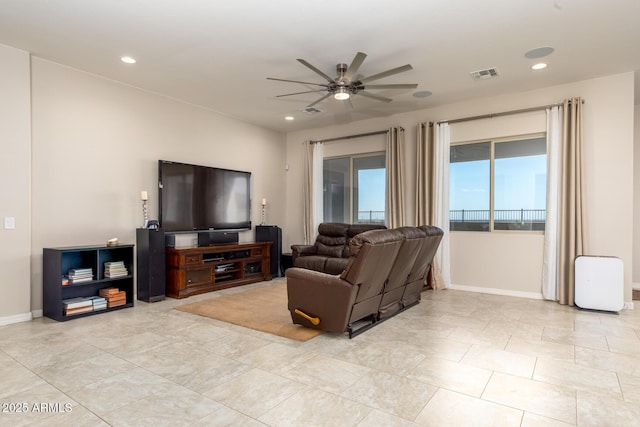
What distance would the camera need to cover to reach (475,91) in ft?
17.4

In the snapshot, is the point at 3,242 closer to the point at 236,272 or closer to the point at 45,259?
the point at 45,259

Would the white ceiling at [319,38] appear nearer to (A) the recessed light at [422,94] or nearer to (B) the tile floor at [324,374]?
(A) the recessed light at [422,94]

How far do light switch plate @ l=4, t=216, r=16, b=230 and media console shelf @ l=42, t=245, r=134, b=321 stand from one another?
402mm

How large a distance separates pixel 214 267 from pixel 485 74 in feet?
15.9

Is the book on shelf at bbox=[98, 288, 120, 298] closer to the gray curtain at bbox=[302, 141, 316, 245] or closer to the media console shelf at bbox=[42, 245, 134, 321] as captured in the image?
the media console shelf at bbox=[42, 245, 134, 321]

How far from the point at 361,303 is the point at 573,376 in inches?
68.0

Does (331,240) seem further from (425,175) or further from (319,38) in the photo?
(319,38)

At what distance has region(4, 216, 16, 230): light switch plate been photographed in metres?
3.85

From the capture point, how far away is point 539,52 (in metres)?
3.98

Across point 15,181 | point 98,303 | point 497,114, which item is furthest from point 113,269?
point 497,114

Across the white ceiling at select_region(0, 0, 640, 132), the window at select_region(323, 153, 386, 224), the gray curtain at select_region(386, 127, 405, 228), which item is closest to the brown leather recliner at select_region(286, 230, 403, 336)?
the white ceiling at select_region(0, 0, 640, 132)

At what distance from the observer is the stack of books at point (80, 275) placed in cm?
413

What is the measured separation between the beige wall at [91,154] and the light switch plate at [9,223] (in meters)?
0.06

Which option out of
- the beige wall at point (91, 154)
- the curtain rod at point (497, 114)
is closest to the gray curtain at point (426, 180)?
the curtain rod at point (497, 114)
